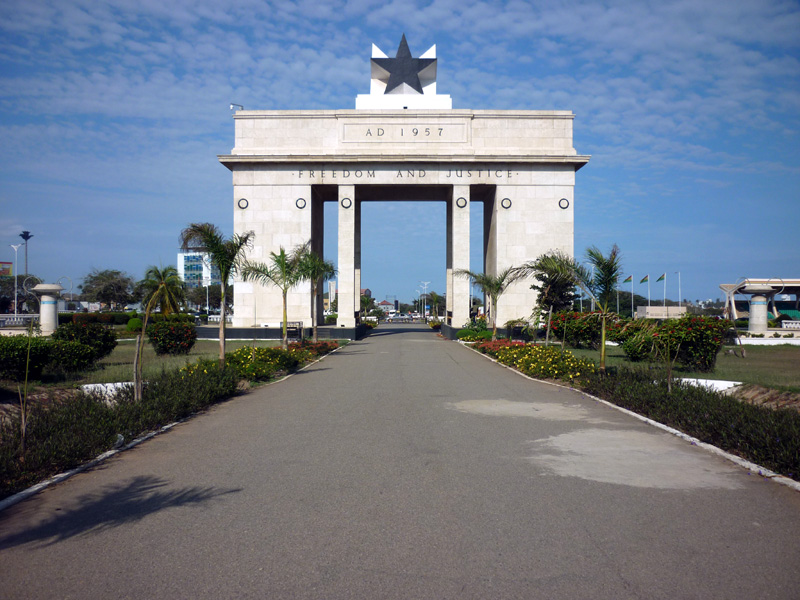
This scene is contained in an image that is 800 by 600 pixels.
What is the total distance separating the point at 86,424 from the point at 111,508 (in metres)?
3.13

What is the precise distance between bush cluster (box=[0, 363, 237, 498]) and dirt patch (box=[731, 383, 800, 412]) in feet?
31.5

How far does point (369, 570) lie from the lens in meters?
4.22

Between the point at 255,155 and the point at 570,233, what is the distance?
2190 cm

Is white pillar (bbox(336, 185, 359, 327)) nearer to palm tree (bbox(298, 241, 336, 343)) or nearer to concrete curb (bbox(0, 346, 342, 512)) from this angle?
palm tree (bbox(298, 241, 336, 343))

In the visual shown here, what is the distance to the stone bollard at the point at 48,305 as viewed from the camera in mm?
32469

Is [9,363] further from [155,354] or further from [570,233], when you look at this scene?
[570,233]

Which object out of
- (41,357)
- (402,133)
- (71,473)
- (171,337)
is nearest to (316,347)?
(171,337)

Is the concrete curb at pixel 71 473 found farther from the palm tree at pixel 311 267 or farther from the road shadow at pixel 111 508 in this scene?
the palm tree at pixel 311 267

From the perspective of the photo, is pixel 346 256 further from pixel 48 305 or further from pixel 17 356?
pixel 17 356

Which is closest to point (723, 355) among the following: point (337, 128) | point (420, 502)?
point (420, 502)

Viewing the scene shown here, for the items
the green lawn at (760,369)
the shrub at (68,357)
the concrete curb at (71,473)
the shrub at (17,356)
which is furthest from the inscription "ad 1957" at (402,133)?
the concrete curb at (71,473)

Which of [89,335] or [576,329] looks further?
[576,329]

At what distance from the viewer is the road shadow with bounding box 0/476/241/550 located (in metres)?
4.88

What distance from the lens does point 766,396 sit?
11.6m
